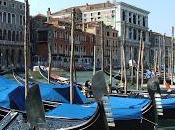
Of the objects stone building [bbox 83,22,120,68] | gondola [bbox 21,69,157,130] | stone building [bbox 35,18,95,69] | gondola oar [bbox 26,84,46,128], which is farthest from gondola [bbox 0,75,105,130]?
stone building [bbox 83,22,120,68]

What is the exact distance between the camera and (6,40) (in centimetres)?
2702

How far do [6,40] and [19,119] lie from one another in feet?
74.5

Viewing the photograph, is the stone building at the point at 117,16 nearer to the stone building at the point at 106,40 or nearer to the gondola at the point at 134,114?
the stone building at the point at 106,40

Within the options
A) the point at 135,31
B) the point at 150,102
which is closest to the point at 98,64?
the point at 135,31

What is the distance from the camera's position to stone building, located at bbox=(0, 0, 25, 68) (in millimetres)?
26594

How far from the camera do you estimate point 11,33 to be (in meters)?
27.4

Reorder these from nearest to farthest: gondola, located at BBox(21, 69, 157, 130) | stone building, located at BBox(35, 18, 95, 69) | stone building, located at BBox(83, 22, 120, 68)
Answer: gondola, located at BBox(21, 69, 157, 130) < stone building, located at BBox(35, 18, 95, 69) < stone building, located at BBox(83, 22, 120, 68)

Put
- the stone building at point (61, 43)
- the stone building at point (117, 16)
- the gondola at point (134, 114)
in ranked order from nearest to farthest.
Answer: the gondola at point (134, 114), the stone building at point (61, 43), the stone building at point (117, 16)

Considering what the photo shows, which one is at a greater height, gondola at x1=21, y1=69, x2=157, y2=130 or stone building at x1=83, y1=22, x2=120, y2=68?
stone building at x1=83, y1=22, x2=120, y2=68

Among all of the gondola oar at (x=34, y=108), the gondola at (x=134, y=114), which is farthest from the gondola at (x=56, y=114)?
the gondola at (x=134, y=114)

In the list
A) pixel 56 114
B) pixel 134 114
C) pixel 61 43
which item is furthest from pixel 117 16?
pixel 56 114

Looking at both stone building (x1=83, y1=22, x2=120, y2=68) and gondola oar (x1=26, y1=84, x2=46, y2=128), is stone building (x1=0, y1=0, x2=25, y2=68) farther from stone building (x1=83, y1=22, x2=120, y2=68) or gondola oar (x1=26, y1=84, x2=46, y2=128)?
gondola oar (x1=26, y1=84, x2=46, y2=128)

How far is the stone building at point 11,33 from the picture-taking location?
2659cm

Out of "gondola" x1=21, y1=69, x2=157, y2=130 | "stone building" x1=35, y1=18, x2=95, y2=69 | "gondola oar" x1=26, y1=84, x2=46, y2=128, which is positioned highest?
"stone building" x1=35, y1=18, x2=95, y2=69
